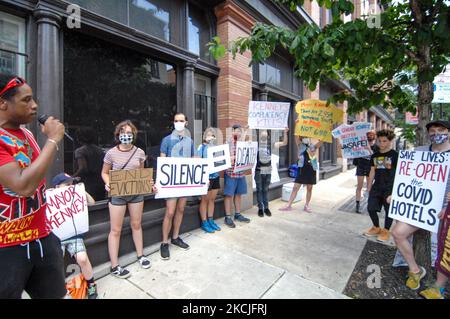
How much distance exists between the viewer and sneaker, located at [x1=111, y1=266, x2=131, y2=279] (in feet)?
9.66

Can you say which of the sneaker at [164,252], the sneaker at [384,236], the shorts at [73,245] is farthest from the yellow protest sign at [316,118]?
the shorts at [73,245]

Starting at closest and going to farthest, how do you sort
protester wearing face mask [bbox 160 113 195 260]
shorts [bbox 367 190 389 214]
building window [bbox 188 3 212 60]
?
protester wearing face mask [bbox 160 113 195 260], shorts [bbox 367 190 389 214], building window [bbox 188 3 212 60]

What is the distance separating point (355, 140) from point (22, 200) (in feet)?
19.9

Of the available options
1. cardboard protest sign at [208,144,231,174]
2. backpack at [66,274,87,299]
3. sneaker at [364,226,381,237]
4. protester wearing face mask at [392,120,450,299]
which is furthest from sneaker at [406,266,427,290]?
backpack at [66,274,87,299]

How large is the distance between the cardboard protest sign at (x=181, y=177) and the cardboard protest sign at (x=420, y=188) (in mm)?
2657

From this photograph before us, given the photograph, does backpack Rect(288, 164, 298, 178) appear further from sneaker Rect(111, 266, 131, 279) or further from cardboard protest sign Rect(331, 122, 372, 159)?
sneaker Rect(111, 266, 131, 279)

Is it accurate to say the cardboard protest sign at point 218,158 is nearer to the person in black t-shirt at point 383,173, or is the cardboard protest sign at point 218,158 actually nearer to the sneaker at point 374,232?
the person in black t-shirt at point 383,173

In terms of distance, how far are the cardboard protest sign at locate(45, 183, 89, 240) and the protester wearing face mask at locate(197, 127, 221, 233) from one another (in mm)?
1953

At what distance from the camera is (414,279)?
107 inches

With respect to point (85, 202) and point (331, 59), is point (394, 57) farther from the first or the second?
point (85, 202)

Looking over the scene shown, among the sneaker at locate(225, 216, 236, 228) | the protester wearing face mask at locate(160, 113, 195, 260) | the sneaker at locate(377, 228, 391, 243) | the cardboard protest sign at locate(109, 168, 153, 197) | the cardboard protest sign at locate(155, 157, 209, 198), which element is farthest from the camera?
the sneaker at locate(225, 216, 236, 228)
